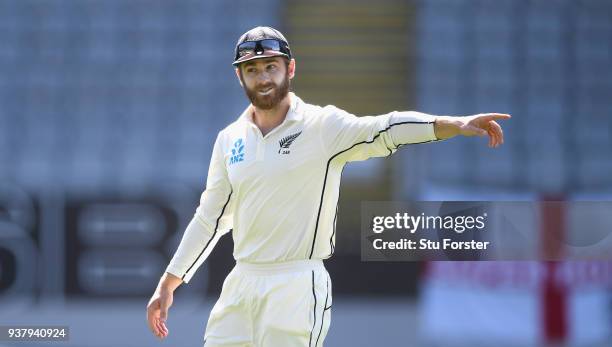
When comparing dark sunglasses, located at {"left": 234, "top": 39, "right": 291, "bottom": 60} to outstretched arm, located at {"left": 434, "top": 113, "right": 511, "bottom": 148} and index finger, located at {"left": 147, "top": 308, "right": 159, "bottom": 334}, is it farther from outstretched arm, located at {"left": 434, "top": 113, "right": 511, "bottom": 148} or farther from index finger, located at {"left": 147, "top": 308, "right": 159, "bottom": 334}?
index finger, located at {"left": 147, "top": 308, "right": 159, "bottom": 334}

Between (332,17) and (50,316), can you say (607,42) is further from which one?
(50,316)

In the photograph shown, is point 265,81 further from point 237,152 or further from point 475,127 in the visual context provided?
point 475,127

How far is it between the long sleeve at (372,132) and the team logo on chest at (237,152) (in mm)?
222

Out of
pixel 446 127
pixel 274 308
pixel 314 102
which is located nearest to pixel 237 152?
pixel 274 308

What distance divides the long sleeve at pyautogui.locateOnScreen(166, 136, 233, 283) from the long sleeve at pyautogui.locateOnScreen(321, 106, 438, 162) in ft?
1.04

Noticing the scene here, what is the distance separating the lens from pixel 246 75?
93.3 inches

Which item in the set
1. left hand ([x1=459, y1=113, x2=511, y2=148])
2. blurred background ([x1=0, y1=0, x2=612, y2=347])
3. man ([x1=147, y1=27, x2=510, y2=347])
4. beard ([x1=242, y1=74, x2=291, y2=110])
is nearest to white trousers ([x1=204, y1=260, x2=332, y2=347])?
man ([x1=147, y1=27, x2=510, y2=347])

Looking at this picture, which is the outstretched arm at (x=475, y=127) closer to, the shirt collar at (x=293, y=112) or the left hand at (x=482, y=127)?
the left hand at (x=482, y=127)

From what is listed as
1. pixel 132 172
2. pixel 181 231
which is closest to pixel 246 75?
pixel 181 231

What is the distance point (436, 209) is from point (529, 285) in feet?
3.00

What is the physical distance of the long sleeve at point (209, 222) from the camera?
2.45m

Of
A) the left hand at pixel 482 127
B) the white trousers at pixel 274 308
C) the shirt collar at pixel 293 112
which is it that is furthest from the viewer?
the shirt collar at pixel 293 112

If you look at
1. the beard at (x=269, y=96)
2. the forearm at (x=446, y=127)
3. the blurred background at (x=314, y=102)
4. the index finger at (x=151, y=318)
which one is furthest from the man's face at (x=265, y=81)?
the blurred background at (x=314, y=102)

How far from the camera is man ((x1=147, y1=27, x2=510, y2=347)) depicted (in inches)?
89.7
